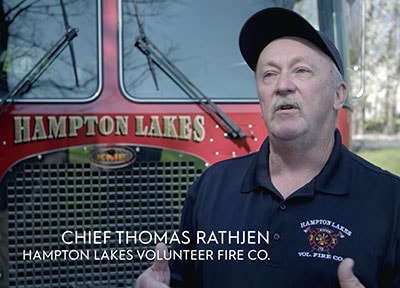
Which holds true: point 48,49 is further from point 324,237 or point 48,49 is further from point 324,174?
point 324,237

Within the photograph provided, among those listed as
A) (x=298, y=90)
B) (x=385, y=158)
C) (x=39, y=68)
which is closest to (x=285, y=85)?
(x=298, y=90)

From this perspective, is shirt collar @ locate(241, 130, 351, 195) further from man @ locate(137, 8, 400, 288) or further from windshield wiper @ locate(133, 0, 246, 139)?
windshield wiper @ locate(133, 0, 246, 139)

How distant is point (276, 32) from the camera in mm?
1947

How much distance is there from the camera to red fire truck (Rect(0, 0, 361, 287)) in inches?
113

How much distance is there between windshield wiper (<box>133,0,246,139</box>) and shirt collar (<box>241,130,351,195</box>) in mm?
983

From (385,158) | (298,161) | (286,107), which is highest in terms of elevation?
(385,158)

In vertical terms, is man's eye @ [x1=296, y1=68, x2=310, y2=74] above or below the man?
above

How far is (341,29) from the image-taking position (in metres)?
3.55

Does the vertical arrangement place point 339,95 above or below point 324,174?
above

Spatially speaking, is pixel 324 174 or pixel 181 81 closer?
pixel 324 174

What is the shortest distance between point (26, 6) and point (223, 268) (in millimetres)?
1872

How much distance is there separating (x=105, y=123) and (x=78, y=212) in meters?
0.48

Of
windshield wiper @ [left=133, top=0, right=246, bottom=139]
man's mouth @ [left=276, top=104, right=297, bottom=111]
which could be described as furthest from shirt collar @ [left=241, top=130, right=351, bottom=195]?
windshield wiper @ [left=133, top=0, right=246, bottom=139]

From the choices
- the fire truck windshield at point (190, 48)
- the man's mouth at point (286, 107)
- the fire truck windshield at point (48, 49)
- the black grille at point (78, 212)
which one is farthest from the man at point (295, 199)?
the fire truck windshield at point (48, 49)
